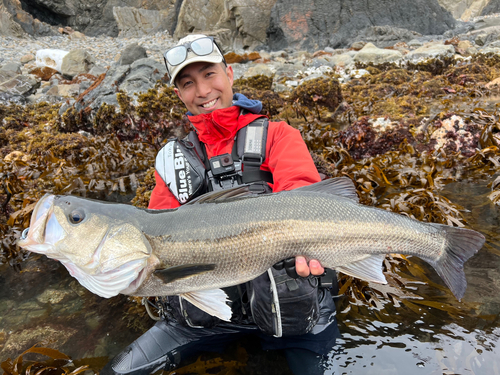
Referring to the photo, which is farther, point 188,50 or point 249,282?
point 188,50

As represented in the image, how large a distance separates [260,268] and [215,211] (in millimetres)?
546

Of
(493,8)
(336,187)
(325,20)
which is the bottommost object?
(336,187)

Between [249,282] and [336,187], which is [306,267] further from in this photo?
[249,282]

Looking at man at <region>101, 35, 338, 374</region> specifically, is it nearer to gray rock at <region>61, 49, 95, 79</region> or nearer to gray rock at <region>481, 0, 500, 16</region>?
gray rock at <region>61, 49, 95, 79</region>

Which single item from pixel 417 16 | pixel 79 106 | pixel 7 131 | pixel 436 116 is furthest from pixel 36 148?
pixel 417 16

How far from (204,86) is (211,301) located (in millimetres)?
2395

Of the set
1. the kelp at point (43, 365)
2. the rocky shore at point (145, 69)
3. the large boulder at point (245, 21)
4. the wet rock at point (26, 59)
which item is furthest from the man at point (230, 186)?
the large boulder at point (245, 21)

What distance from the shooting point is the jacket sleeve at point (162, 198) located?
3.63 m

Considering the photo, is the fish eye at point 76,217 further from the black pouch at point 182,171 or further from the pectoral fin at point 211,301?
the black pouch at point 182,171

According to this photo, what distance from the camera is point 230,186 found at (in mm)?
3367

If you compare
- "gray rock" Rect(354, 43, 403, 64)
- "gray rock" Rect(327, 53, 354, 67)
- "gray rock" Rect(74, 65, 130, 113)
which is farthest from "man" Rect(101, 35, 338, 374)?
"gray rock" Rect(354, 43, 403, 64)

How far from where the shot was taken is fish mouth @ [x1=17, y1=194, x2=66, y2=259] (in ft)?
6.79

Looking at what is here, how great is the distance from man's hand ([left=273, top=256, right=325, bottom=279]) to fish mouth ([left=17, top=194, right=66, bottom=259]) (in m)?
1.56

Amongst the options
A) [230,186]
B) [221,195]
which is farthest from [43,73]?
[221,195]
